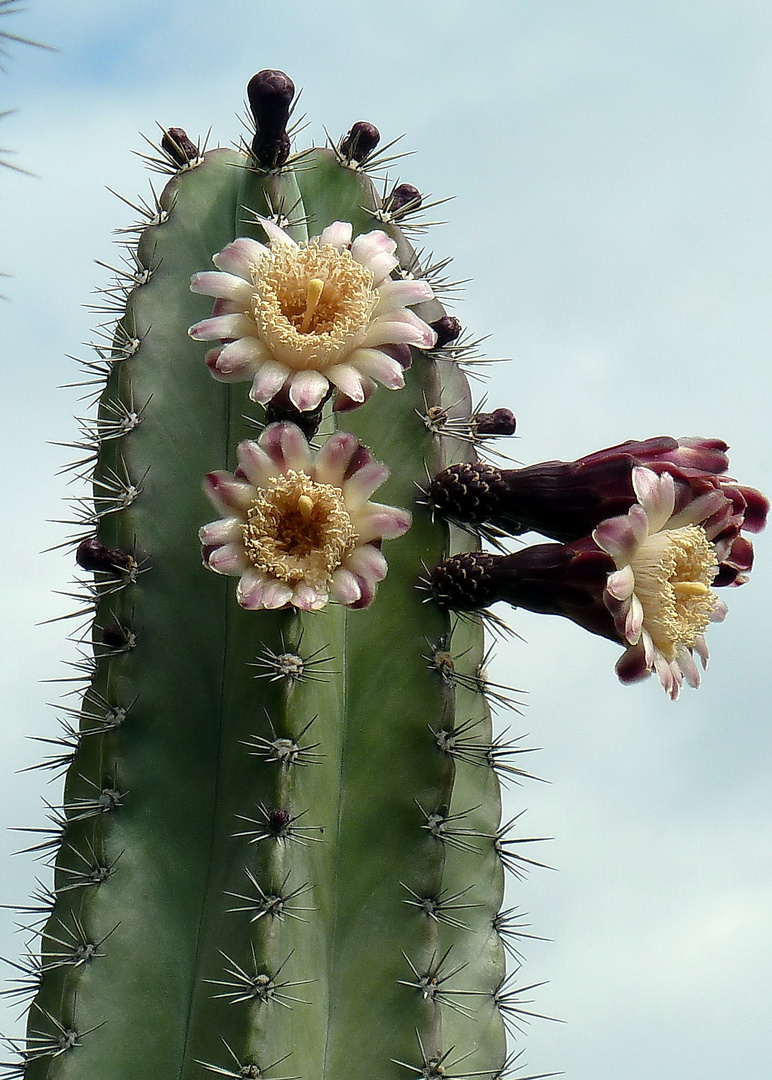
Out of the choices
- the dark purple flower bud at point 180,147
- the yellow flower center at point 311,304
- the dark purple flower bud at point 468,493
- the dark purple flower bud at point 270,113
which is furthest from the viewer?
the dark purple flower bud at point 180,147

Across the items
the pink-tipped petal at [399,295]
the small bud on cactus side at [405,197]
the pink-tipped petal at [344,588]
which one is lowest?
the pink-tipped petal at [344,588]

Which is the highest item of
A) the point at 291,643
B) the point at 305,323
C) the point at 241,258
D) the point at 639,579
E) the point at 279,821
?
the point at 241,258

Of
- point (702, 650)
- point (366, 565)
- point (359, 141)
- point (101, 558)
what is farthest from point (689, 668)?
point (359, 141)

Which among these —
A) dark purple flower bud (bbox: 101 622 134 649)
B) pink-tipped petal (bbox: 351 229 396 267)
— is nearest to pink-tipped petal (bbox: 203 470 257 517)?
dark purple flower bud (bbox: 101 622 134 649)

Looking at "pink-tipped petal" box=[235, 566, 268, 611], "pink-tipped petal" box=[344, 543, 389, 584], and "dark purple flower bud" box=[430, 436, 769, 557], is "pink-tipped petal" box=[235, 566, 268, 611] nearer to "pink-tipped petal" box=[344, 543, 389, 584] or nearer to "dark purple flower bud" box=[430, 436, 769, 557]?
"pink-tipped petal" box=[344, 543, 389, 584]

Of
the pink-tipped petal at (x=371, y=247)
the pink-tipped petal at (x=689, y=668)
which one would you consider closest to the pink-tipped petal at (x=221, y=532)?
the pink-tipped petal at (x=371, y=247)

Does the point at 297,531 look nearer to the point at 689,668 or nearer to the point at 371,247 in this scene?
the point at 371,247

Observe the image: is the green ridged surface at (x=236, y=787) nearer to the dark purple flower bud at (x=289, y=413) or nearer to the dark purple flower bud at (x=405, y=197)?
the dark purple flower bud at (x=289, y=413)
